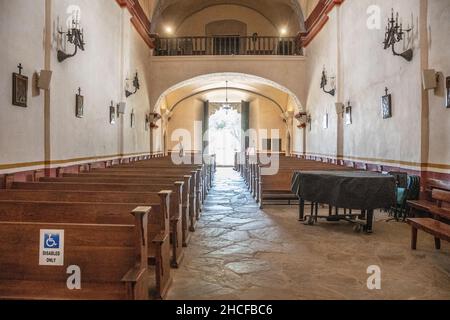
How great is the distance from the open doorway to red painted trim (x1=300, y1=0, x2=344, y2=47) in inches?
→ 346

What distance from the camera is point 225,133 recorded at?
22.7 meters

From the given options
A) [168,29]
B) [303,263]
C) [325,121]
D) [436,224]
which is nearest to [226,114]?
[168,29]

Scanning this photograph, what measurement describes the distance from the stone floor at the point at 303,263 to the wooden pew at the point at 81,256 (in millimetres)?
931

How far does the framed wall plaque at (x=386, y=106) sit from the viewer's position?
289 inches

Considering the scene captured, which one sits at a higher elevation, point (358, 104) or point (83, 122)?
point (358, 104)

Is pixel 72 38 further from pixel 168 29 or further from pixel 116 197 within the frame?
pixel 168 29

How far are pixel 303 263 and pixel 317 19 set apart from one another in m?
10.4

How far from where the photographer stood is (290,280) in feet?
11.6

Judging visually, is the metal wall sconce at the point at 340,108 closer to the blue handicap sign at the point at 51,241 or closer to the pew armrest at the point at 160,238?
the pew armrest at the point at 160,238

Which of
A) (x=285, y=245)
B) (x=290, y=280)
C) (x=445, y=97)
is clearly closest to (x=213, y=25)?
(x=445, y=97)

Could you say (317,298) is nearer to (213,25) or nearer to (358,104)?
(358,104)

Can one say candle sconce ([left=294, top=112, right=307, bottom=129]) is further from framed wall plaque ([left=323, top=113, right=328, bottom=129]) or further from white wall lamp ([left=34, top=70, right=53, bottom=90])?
white wall lamp ([left=34, top=70, right=53, bottom=90])

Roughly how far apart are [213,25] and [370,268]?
1569cm

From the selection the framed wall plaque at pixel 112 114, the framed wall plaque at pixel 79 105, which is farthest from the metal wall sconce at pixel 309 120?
the framed wall plaque at pixel 79 105
